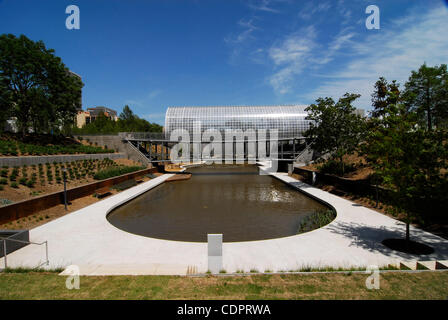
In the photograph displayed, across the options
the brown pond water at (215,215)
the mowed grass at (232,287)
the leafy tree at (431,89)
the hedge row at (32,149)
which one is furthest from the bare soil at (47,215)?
the leafy tree at (431,89)

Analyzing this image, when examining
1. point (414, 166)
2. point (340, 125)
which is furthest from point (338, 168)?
point (414, 166)

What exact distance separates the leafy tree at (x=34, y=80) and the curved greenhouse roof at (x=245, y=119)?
48.7m

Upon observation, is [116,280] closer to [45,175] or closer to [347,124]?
[45,175]

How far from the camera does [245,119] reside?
81500 millimetres

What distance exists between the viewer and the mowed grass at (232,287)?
5.91m

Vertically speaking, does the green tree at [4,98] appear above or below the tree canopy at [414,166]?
above

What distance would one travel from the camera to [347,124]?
26.3 m

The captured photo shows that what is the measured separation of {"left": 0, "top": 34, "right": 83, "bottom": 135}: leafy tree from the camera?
28453mm

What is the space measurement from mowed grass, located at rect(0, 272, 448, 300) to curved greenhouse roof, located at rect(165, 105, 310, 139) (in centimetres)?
7415

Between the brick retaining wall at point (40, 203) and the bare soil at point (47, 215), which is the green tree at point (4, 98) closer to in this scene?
the brick retaining wall at point (40, 203)

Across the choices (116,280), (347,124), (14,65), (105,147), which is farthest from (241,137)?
(116,280)

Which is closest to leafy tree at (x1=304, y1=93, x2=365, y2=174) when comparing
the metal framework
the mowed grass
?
the mowed grass
